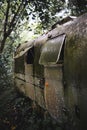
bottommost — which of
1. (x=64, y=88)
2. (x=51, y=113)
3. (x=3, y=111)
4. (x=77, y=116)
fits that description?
(x=3, y=111)

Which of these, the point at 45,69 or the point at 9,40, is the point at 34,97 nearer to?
the point at 45,69

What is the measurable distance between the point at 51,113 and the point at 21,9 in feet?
30.7

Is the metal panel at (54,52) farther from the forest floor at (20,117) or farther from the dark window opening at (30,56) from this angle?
the dark window opening at (30,56)

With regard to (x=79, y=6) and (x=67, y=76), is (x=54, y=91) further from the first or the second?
A: (x=79, y=6)

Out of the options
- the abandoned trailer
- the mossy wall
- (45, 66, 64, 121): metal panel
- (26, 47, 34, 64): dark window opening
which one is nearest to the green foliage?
(26, 47, 34, 64): dark window opening

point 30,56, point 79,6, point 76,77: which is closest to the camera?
point 76,77

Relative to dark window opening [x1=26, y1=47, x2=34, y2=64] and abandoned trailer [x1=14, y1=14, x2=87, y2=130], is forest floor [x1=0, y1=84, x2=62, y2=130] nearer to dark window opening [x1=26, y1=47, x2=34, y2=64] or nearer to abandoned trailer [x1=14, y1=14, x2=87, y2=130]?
abandoned trailer [x1=14, y1=14, x2=87, y2=130]

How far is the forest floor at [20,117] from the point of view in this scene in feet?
22.2

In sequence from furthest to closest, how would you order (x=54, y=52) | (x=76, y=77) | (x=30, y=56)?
(x=30, y=56), (x=54, y=52), (x=76, y=77)

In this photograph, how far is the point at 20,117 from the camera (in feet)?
30.0

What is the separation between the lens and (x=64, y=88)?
5391mm

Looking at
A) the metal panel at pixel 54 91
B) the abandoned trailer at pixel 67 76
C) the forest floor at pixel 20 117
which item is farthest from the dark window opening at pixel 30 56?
the metal panel at pixel 54 91

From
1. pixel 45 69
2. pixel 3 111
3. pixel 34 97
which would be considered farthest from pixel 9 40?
pixel 45 69

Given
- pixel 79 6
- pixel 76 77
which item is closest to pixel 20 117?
pixel 76 77
